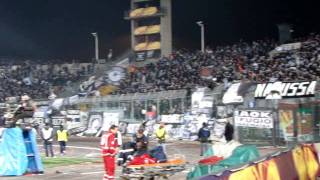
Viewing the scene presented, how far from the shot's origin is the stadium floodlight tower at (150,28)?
7994 centimetres

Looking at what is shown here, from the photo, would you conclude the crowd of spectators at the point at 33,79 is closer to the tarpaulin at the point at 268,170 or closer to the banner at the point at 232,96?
the banner at the point at 232,96

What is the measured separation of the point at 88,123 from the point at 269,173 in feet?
142

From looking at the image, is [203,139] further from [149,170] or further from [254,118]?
[149,170]

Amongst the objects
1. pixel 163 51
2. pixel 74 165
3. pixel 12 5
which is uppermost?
pixel 12 5

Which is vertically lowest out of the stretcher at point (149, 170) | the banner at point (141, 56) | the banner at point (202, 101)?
the stretcher at point (149, 170)

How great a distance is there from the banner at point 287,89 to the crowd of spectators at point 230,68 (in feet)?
24.1

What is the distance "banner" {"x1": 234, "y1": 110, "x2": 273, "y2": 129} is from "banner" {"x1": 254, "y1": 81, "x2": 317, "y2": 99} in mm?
2021

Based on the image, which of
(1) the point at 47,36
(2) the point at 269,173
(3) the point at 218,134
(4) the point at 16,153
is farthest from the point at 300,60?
(1) the point at 47,36

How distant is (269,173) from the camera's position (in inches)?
384

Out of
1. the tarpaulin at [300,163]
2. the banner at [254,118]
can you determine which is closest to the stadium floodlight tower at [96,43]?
the banner at [254,118]

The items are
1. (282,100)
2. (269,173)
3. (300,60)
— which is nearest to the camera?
(269,173)

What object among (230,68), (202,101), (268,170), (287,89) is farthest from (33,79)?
(268,170)

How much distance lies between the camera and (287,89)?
33.2m

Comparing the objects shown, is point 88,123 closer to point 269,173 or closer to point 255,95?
point 255,95
